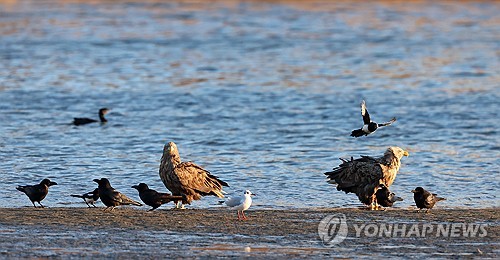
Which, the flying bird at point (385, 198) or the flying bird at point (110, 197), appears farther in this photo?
the flying bird at point (385, 198)

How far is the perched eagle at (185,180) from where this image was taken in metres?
12.4

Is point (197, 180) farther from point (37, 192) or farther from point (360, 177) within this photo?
point (360, 177)

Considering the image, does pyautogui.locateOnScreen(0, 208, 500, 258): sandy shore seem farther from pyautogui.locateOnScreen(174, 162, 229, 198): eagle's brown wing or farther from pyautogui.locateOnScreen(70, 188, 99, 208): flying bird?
pyautogui.locateOnScreen(174, 162, 229, 198): eagle's brown wing

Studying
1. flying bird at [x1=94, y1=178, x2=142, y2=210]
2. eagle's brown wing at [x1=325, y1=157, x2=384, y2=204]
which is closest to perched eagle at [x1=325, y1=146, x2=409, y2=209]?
eagle's brown wing at [x1=325, y1=157, x2=384, y2=204]

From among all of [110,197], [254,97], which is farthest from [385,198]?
[254,97]

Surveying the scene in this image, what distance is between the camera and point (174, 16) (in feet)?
140

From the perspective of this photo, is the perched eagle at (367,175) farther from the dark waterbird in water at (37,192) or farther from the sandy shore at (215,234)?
the dark waterbird in water at (37,192)

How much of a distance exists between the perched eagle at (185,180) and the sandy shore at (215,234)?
691 millimetres

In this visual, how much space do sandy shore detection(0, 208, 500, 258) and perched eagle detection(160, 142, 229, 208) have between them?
2.27 ft

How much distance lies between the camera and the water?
14562mm

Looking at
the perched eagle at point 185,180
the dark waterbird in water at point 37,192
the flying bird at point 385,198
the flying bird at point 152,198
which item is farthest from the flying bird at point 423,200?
the dark waterbird in water at point 37,192

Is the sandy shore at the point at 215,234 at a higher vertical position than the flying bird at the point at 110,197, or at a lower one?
lower

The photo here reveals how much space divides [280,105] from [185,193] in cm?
983

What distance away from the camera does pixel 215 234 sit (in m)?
10.0
